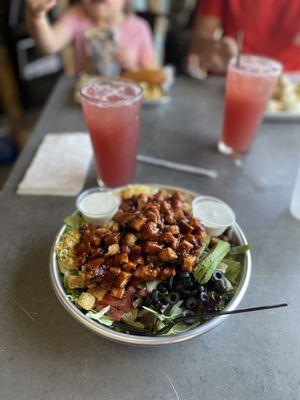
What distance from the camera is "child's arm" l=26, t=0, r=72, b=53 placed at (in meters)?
1.10

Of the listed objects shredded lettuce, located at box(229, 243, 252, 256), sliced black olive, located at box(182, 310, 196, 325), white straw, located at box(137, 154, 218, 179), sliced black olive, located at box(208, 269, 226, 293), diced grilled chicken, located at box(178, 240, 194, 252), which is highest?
diced grilled chicken, located at box(178, 240, 194, 252)

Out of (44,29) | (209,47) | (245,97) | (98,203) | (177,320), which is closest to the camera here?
(177,320)

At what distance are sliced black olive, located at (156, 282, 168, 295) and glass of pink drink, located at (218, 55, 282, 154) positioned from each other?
0.66 m

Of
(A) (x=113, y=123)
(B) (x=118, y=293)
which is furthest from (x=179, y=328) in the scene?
(A) (x=113, y=123)

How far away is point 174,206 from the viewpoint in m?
0.74

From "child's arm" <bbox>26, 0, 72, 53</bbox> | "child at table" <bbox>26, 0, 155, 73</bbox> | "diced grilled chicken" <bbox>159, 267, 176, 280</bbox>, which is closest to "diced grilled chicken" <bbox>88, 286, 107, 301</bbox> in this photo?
"diced grilled chicken" <bbox>159, 267, 176, 280</bbox>

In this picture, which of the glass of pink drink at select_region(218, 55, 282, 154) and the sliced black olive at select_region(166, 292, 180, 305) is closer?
the sliced black olive at select_region(166, 292, 180, 305)

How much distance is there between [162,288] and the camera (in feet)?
1.98

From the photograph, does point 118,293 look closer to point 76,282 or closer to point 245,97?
point 76,282

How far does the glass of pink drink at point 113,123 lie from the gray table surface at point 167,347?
8 centimetres

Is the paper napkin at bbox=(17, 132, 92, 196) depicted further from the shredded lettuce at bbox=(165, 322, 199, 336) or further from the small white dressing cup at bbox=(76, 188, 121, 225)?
the shredded lettuce at bbox=(165, 322, 199, 336)

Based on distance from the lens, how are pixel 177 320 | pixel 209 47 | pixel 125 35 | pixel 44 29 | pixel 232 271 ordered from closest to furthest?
pixel 177 320
pixel 232 271
pixel 44 29
pixel 209 47
pixel 125 35

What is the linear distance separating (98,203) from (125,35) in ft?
4.85

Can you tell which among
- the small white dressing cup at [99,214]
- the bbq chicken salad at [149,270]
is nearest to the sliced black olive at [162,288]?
the bbq chicken salad at [149,270]
